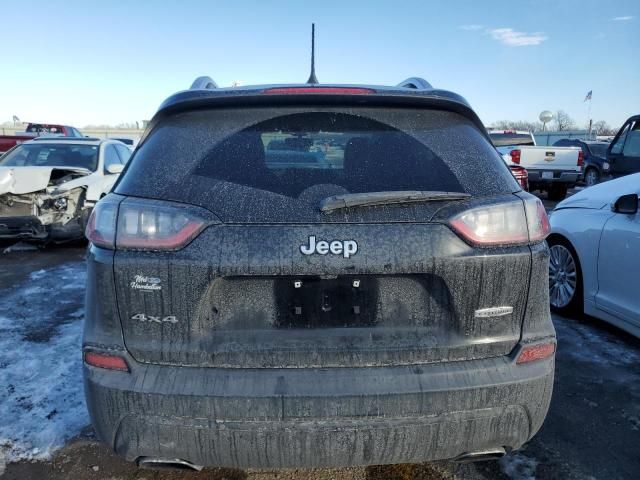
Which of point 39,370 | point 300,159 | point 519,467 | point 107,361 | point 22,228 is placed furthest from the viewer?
point 22,228

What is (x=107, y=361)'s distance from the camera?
1796 mm

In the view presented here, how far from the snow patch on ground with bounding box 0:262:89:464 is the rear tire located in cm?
393

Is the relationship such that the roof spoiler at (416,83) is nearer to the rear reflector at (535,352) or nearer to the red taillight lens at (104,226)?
the rear reflector at (535,352)

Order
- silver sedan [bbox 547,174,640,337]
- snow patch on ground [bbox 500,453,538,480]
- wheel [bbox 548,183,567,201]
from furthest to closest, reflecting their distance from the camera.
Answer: wheel [bbox 548,183,567,201] < silver sedan [bbox 547,174,640,337] < snow patch on ground [bbox 500,453,538,480]

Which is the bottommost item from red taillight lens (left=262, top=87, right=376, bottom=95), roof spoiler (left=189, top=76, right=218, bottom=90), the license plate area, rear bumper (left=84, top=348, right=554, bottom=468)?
rear bumper (left=84, top=348, right=554, bottom=468)

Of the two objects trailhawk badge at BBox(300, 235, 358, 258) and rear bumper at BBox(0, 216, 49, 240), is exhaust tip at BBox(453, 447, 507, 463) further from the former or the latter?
rear bumper at BBox(0, 216, 49, 240)

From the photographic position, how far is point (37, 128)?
2216 centimetres

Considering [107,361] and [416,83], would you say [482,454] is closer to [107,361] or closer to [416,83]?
[107,361]

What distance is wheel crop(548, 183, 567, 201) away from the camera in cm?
1483

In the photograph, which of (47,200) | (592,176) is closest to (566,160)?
(592,176)

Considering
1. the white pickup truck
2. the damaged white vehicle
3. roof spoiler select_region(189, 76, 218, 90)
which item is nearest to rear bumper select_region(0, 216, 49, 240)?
the damaged white vehicle

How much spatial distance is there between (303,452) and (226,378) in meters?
0.38

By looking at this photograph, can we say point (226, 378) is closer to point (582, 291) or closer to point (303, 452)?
point (303, 452)

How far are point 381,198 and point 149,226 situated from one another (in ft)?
2.79
